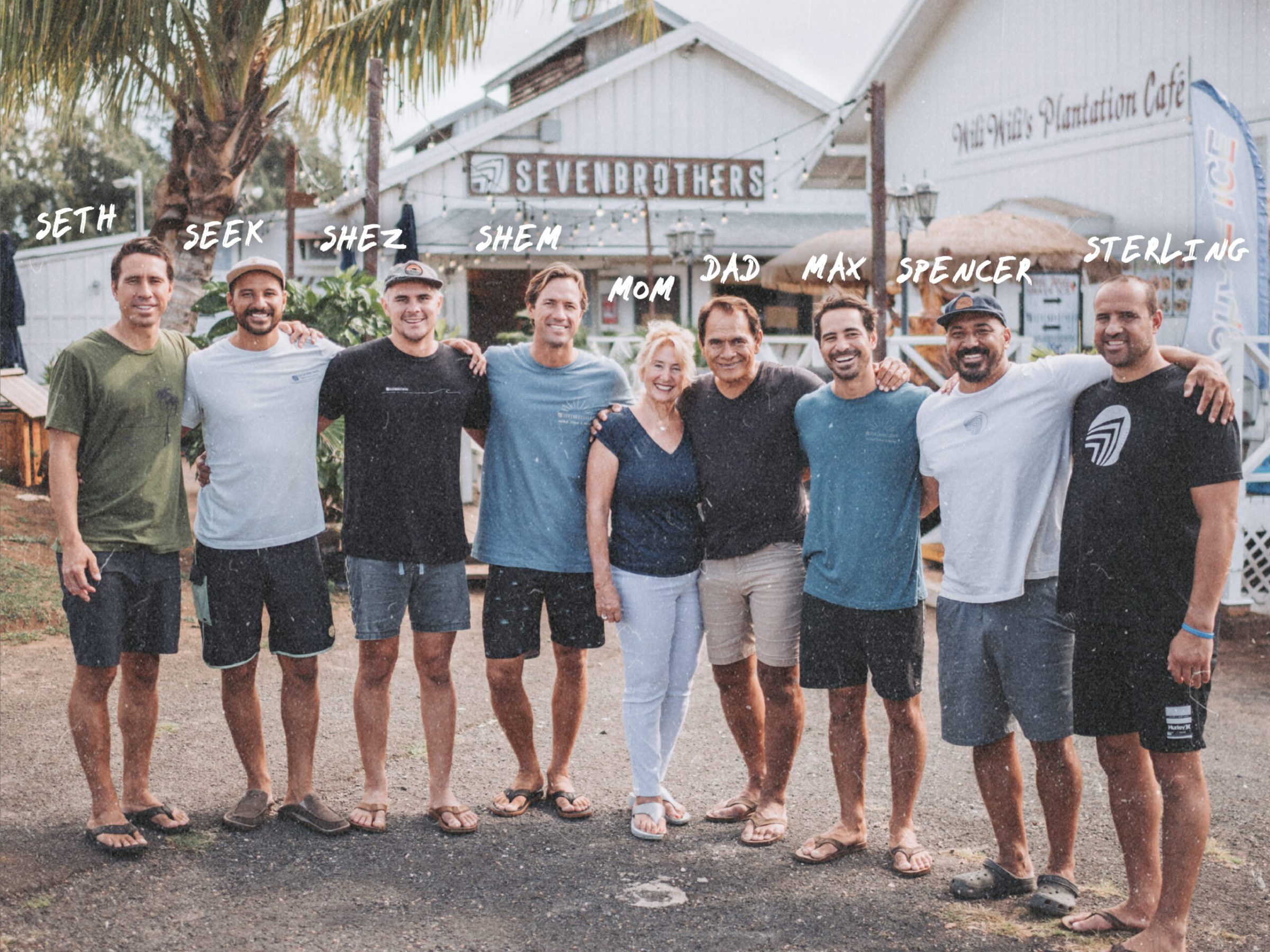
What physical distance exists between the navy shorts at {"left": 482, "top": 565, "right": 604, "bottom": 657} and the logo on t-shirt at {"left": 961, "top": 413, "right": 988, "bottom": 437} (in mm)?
1547

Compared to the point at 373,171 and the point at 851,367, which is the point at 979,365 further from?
the point at 373,171

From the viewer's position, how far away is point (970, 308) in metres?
3.93

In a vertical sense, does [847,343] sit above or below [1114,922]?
above

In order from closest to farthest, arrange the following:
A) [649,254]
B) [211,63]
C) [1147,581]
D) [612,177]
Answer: [1147,581] → [211,63] → [649,254] → [612,177]

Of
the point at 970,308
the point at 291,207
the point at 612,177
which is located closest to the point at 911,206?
the point at 291,207

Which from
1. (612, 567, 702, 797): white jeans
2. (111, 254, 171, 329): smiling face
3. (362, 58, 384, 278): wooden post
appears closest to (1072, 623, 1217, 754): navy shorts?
(612, 567, 702, 797): white jeans

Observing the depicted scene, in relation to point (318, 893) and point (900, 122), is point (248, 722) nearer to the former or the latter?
point (318, 893)

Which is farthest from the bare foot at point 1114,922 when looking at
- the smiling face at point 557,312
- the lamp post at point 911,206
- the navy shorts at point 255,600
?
the lamp post at point 911,206

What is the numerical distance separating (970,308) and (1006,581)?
87cm

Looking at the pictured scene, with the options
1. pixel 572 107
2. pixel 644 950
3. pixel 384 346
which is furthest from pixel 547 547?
pixel 572 107

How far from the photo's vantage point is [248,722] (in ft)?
15.5

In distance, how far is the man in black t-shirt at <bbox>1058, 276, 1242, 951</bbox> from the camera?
3453 millimetres

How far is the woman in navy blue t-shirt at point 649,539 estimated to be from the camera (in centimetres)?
454

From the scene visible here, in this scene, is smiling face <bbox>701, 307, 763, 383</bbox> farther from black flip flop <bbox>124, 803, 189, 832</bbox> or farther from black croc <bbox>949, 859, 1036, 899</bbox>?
black flip flop <bbox>124, 803, 189, 832</bbox>
